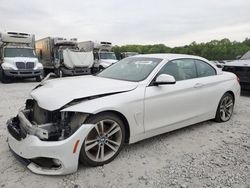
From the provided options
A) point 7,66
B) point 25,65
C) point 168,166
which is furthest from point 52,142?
point 25,65

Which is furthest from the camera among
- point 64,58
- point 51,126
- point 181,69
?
point 64,58

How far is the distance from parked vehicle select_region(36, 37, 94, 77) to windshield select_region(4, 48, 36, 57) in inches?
79.7

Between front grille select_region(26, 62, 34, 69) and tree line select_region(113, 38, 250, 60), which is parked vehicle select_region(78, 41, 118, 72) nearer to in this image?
Result: front grille select_region(26, 62, 34, 69)

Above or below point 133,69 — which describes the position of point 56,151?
below

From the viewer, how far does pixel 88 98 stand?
10.2 ft

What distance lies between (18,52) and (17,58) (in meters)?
0.62

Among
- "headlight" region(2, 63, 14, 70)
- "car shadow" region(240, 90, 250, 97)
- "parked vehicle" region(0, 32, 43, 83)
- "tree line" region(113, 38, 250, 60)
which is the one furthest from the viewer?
"tree line" region(113, 38, 250, 60)

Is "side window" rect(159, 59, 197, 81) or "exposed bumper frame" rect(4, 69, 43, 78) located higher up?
"side window" rect(159, 59, 197, 81)

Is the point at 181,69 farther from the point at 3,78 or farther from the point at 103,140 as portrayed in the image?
the point at 3,78

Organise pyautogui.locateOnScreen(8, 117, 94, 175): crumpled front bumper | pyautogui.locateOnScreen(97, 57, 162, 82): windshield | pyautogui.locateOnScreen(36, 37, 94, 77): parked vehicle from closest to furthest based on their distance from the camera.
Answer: pyautogui.locateOnScreen(8, 117, 94, 175): crumpled front bumper, pyautogui.locateOnScreen(97, 57, 162, 82): windshield, pyautogui.locateOnScreen(36, 37, 94, 77): parked vehicle

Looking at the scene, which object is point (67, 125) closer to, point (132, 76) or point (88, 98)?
point (88, 98)

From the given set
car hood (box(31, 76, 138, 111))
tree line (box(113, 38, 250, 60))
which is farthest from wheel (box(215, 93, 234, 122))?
tree line (box(113, 38, 250, 60))

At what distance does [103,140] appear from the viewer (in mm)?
3193

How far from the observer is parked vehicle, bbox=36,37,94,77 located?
51.9ft
